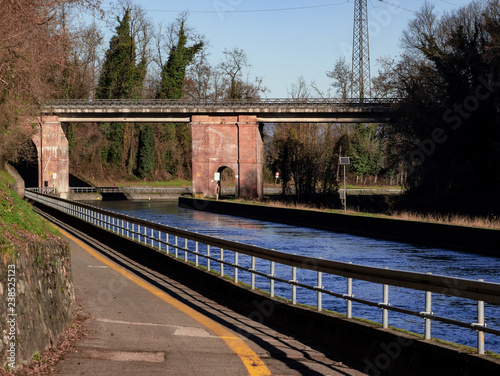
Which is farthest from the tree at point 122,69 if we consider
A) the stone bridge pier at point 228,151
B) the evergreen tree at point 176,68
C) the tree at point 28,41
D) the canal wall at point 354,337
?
the canal wall at point 354,337

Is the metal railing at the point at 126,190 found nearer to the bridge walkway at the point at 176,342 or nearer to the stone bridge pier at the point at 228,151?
the stone bridge pier at the point at 228,151

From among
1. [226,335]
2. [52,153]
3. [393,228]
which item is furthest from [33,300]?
[52,153]

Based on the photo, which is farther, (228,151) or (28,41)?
(228,151)

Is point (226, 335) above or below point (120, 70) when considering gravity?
below

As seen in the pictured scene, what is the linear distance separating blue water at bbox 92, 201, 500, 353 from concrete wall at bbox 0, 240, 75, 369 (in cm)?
758

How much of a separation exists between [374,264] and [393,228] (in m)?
10.8

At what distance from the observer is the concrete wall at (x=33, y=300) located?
757cm

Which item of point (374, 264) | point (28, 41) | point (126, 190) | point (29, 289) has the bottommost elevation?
point (126, 190)

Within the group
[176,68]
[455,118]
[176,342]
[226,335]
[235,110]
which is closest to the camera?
[176,342]

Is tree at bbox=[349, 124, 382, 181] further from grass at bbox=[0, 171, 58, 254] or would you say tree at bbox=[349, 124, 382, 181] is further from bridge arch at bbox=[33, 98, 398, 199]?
grass at bbox=[0, 171, 58, 254]

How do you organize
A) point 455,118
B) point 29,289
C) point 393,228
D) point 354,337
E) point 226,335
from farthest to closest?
point 455,118
point 393,228
point 226,335
point 354,337
point 29,289

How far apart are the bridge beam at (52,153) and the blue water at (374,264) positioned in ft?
133

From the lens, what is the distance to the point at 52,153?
284 ft

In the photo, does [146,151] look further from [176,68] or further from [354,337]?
[354,337]
